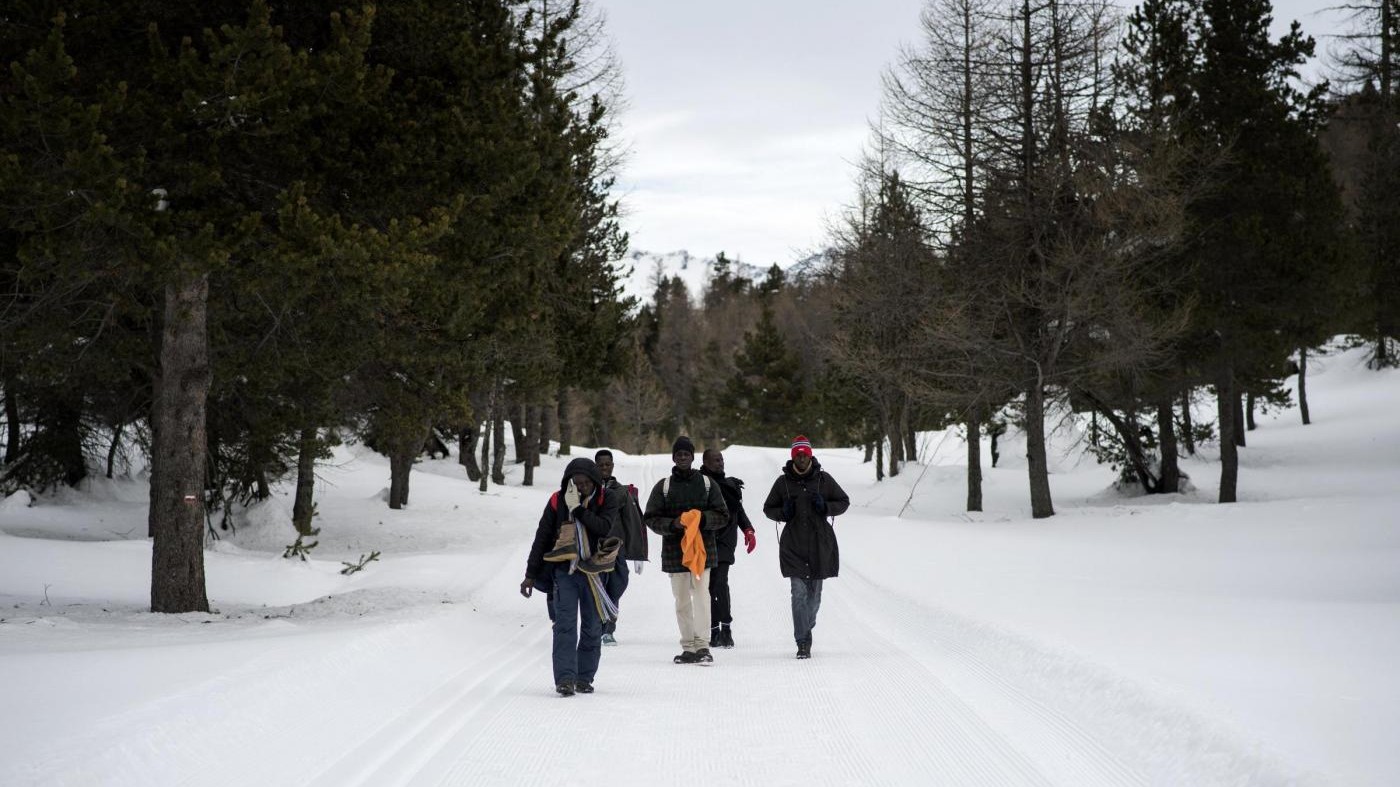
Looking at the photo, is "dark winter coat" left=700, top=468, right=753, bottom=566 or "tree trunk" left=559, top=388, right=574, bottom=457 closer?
"dark winter coat" left=700, top=468, right=753, bottom=566

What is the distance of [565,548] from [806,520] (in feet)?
9.73

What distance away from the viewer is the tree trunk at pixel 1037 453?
2350cm

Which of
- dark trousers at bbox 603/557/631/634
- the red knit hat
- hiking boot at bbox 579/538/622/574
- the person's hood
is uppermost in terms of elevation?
the red knit hat

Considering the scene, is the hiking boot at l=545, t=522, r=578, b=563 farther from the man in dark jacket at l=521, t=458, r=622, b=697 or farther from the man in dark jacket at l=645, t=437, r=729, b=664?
the man in dark jacket at l=645, t=437, r=729, b=664

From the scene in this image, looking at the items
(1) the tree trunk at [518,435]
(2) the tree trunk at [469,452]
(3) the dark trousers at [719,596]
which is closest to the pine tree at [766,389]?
(1) the tree trunk at [518,435]

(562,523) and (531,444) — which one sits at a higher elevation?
(531,444)

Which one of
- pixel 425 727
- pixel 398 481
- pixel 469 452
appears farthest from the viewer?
pixel 469 452

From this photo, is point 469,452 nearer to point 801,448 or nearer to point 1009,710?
point 801,448

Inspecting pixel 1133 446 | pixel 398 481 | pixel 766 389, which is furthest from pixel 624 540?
pixel 766 389

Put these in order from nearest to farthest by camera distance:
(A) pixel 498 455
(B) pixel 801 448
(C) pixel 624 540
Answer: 1. (C) pixel 624 540
2. (B) pixel 801 448
3. (A) pixel 498 455

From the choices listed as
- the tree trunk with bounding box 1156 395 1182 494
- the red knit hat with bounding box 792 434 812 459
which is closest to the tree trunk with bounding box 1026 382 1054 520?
the tree trunk with bounding box 1156 395 1182 494

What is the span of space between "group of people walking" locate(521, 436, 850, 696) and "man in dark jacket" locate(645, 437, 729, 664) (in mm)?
10

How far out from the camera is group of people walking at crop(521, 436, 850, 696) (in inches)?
330

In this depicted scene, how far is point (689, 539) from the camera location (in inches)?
401
